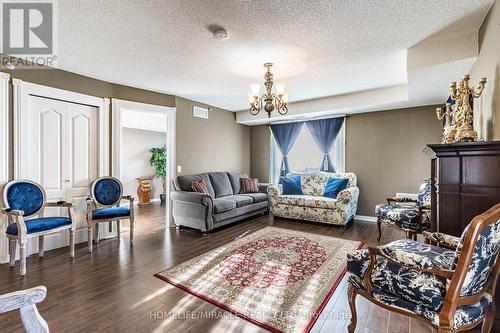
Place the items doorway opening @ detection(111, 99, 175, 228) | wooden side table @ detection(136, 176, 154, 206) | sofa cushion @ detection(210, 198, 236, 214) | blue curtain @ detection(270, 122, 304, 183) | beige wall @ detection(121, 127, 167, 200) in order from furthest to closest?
beige wall @ detection(121, 127, 167, 200)
wooden side table @ detection(136, 176, 154, 206)
doorway opening @ detection(111, 99, 175, 228)
blue curtain @ detection(270, 122, 304, 183)
sofa cushion @ detection(210, 198, 236, 214)

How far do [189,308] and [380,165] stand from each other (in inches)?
175

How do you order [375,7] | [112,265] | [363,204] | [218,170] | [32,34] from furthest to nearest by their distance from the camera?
[218,170] → [363,204] → [112,265] → [32,34] → [375,7]

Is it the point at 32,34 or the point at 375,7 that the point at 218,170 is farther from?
the point at 375,7

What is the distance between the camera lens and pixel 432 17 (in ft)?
6.89

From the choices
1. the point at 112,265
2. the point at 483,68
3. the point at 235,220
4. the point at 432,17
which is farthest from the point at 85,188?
the point at 483,68

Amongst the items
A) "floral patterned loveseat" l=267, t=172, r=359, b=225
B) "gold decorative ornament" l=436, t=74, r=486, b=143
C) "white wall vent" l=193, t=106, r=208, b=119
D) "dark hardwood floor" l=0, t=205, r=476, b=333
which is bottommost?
"dark hardwood floor" l=0, t=205, r=476, b=333

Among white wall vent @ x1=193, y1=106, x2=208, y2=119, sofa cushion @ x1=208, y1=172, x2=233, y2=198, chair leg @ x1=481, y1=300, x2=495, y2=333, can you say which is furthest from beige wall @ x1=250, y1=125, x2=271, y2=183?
chair leg @ x1=481, y1=300, x2=495, y2=333

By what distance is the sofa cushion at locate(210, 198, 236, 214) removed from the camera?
411cm

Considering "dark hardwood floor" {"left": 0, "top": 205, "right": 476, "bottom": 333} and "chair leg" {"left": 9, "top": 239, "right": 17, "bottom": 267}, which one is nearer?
"dark hardwood floor" {"left": 0, "top": 205, "right": 476, "bottom": 333}

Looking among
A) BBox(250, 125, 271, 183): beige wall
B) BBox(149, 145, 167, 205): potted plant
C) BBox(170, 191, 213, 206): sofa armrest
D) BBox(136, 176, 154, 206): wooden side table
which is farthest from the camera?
BBox(149, 145, 167, 205): potted plant

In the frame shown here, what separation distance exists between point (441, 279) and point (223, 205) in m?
3.28

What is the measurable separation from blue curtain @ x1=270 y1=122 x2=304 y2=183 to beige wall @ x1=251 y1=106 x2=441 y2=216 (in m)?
1.22

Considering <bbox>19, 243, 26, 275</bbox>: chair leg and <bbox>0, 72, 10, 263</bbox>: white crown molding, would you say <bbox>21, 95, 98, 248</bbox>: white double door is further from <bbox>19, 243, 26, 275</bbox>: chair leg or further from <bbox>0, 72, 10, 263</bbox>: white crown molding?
<bbox>19, 243, 26, 275</bbox>: chair leg

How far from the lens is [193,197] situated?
4102 millimetres
